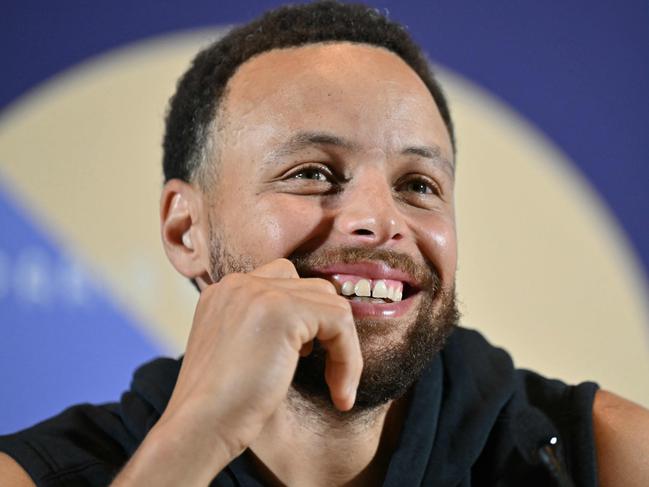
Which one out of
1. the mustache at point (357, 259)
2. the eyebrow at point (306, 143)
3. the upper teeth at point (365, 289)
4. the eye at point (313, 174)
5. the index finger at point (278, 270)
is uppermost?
the eyebrow at point (306, 143)

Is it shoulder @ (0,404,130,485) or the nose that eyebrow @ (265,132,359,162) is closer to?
the nose

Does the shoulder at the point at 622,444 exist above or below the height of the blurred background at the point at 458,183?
below

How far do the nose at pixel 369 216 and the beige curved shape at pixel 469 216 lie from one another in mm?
913

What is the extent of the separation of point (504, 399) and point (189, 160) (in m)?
0.58

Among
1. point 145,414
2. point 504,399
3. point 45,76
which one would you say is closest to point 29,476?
point 145,414

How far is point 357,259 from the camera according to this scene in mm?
1062

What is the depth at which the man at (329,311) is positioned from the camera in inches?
37.0

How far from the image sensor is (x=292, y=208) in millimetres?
1104

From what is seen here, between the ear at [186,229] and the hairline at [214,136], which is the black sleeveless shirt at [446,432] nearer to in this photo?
the ear at [186,229]

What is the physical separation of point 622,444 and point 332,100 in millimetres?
623

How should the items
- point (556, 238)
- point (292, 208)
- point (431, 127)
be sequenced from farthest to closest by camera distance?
1. point (556, 238)
2. point (431, 127)
3. point (292, 208)

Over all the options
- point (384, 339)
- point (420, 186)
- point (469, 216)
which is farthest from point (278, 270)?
point (469, 216)

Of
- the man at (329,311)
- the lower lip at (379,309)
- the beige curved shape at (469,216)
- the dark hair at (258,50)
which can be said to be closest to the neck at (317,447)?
the man at (329,311)

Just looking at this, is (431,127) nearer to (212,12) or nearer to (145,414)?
(145,414)
